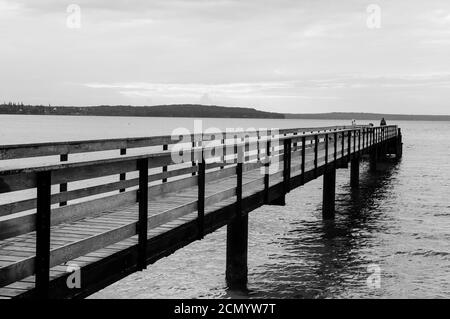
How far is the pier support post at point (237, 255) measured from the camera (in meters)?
12.3

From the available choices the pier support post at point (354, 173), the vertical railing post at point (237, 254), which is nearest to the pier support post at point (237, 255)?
the vertical railing post at point (237, 254)

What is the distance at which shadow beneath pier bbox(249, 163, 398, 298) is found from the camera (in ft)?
40.5

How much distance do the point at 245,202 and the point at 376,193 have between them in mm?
19151

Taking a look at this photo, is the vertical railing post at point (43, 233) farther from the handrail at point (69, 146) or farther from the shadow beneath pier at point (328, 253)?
the shadow beneath pier at point (328, 253)

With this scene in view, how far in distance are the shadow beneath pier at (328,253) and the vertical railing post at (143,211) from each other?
5.44m

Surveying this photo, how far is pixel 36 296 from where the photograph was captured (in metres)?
5.04

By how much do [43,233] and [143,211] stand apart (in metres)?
1.77

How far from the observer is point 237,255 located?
1244 centimetres

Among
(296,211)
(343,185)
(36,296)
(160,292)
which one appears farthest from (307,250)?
(343,185)

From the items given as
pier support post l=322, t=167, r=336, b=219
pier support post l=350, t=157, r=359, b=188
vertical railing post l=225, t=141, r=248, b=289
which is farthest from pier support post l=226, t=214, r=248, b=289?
pier support post l=350, t=157, r=359, b=188

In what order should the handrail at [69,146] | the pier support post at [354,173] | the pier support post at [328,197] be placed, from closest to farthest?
the handrail at [69,146] → the pier support post at [328,197] → the pier support post at [354,173]

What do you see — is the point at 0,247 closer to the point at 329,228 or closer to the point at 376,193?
the point at 329,228

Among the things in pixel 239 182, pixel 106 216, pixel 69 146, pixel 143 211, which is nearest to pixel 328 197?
pixel 239 182

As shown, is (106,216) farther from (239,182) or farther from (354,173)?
(354,173)
